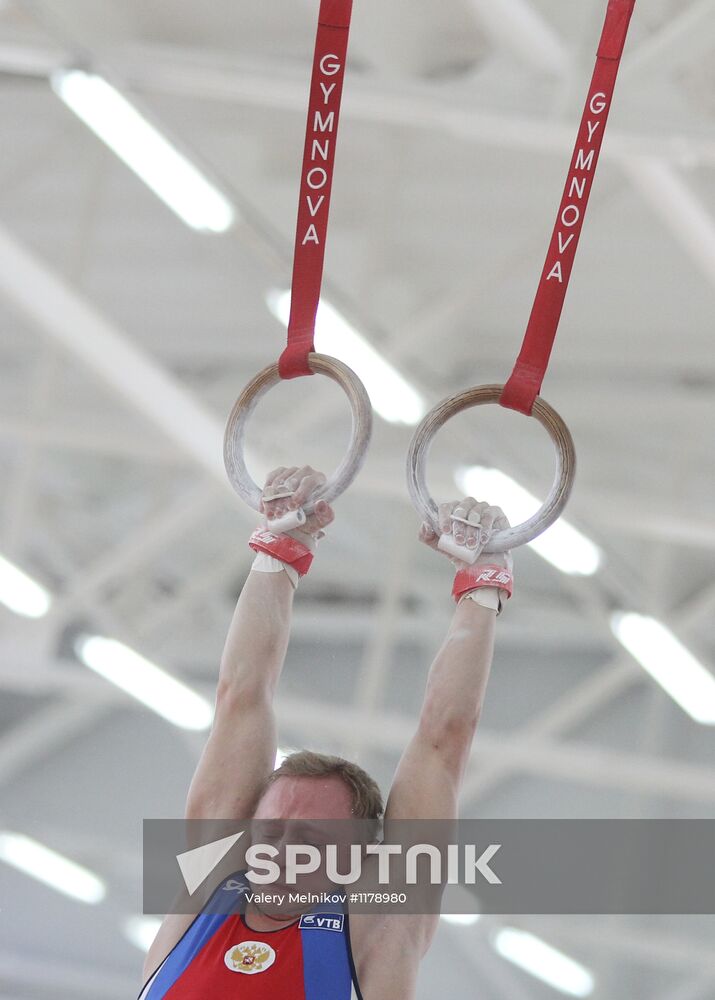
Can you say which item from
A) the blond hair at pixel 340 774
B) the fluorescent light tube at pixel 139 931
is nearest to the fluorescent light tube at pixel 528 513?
the blond hair at pixel 340 774

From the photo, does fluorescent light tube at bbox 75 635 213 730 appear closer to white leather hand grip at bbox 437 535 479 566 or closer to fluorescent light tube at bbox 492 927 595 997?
fluorescent light tube at bbox 492 927 595 997

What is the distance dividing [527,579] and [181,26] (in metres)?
8.23

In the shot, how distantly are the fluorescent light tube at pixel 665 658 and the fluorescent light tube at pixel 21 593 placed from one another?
11.4 feet

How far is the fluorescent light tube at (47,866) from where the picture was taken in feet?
47.7

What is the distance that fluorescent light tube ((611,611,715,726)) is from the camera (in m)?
8.95

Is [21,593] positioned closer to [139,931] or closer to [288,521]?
[288,521]

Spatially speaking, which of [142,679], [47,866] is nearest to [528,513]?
[142,679]

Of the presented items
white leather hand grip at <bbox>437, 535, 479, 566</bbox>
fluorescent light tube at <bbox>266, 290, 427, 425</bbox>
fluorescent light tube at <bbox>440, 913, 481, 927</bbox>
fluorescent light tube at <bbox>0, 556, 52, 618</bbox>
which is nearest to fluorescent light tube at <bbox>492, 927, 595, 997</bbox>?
fluorescent light tube at <bbox>440, 913, 481, 927</bbox>

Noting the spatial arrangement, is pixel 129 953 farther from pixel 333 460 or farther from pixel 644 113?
pixel 644 113

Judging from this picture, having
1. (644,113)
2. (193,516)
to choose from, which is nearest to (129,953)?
(193,516)

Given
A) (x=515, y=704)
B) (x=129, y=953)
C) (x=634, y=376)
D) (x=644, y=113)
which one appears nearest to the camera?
(x=644, y=113)

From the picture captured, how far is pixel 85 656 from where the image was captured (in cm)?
948

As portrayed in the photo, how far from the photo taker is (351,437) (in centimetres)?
280

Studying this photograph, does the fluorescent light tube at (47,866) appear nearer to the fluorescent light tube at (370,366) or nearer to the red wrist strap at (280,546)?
the fluorescent light tube at (370,366)
